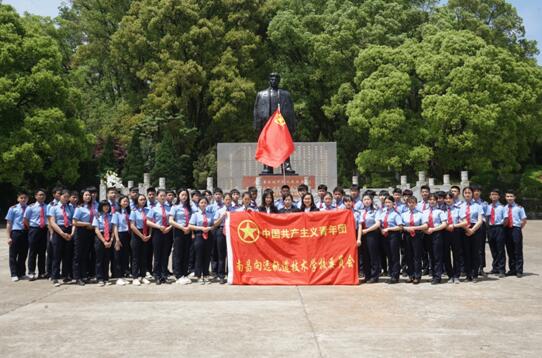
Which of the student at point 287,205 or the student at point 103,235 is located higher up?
the student at point 287,205

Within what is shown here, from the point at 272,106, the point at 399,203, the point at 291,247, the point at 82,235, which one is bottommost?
the point at 291,247

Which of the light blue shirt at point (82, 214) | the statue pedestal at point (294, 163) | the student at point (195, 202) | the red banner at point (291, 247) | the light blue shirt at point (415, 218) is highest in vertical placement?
the statue pedestal at point (294, 163)

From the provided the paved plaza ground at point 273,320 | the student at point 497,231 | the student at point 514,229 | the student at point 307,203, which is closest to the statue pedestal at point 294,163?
the student at point 497,231

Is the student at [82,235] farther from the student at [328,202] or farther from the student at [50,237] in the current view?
the student at [328,202]

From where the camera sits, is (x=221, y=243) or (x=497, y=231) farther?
(x=497, y=231)

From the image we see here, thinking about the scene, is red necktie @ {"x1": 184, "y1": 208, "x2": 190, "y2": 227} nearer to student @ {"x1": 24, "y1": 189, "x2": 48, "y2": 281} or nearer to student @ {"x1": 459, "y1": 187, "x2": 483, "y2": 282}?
student @ {"x1": 24, "y1": 189, "x2": 48, "y2": 281}

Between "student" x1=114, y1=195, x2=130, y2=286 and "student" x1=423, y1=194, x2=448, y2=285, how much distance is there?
455 centimetres

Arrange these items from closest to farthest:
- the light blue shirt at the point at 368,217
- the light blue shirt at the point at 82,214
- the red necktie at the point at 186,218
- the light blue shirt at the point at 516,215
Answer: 1. the light blue shirt at the point at 82,214
2. the light blue shirt at the point at 368,217
3. the red necktie at the point at 186,218
4. the light blue shirt at the point at 516,215

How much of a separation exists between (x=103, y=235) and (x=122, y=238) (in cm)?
29

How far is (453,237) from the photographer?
896cm

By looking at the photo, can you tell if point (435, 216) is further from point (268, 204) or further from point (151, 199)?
point (151, 199)

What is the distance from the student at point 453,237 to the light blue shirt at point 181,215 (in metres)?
3.95

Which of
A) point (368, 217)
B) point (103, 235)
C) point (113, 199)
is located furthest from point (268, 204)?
point (103, 235)

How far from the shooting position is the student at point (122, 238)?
9016 mm
